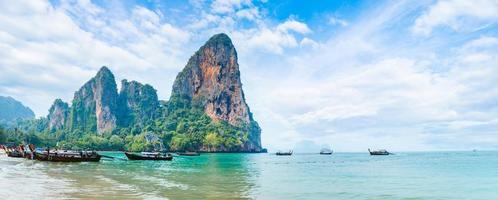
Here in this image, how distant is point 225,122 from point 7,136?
3471 inches

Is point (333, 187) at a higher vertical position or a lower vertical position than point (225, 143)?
lower

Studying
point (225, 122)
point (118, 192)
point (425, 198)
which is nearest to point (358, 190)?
point (425, 198)

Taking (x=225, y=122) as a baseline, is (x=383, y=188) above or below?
below

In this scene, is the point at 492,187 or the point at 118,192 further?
the point at 492,187

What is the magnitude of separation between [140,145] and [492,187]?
143575 millimetres

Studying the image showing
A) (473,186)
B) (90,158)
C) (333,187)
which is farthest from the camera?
(90,158)

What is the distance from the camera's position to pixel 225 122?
19775cm

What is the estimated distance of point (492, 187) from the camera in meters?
33.0

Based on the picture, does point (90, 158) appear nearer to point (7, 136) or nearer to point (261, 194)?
point (261, 194)

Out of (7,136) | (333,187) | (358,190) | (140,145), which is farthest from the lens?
(140,145)

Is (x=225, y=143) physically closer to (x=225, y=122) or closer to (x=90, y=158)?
(x=225, y=122)

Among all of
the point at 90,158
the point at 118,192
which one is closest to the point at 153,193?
the point at 118,192

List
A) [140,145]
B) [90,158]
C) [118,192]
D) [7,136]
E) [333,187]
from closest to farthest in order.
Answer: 1. [118,192]
2. [333,187]
3. [90,158]
4. [7,136]
5. [140,145]

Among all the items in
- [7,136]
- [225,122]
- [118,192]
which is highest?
[225,122]
